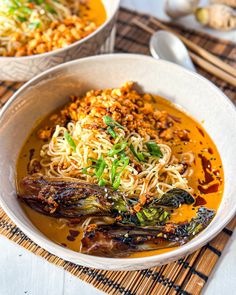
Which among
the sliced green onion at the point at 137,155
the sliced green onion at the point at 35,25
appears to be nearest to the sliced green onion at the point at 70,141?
the sliced green onion at the point at 137,155

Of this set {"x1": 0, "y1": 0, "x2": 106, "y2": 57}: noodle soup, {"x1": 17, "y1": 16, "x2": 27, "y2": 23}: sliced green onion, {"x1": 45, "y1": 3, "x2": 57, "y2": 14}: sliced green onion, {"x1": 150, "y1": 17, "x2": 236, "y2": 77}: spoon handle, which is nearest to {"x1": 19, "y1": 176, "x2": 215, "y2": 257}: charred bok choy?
{"x1": 0, "y1": 0, "x2": 106, "y2": 57}: noodle soup

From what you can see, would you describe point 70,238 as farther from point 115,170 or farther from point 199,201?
point 199,201

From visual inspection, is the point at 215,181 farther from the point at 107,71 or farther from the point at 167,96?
the point at 107,71

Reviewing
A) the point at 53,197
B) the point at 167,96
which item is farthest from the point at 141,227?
the point at 167,96

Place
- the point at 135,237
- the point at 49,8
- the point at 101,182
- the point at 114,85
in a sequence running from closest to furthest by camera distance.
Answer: the point at 135,237
the point at 101,182
the point at 114,85
the point at 49,8

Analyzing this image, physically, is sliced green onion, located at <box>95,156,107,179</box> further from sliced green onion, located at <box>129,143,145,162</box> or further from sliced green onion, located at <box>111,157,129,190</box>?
sliced green onion, located at <box>129,143,145,162</box>

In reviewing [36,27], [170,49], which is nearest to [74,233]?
[36,27]
